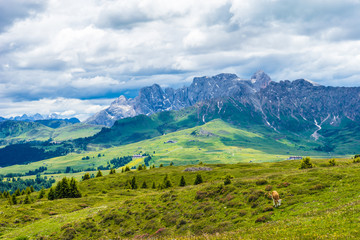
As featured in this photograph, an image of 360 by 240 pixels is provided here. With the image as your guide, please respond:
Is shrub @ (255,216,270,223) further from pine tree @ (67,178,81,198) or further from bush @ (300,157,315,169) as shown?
Answer: pine tree @ (67,178,81,198)

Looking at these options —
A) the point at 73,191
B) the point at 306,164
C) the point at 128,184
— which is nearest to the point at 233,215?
the point at 306,164

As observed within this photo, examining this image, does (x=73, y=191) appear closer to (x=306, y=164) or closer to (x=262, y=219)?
(x=306, y=164)

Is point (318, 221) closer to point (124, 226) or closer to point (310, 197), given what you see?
point (310, 197)

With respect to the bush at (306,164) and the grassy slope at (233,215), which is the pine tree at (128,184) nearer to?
the grassy slope at (233,215)

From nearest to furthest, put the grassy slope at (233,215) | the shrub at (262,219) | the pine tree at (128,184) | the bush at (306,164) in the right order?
the grassy slope at (233,215), the shrub at (262,219), the bush at (306,164), the pine tree at (128,184)

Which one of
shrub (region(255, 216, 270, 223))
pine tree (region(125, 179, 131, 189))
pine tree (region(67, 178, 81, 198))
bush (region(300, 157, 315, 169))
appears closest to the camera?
shrub (region(255, 216, 270, 223))

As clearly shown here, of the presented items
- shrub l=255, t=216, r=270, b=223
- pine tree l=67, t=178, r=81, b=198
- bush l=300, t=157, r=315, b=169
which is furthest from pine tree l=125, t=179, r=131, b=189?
shrub l=255, t=216, r=270, b=223

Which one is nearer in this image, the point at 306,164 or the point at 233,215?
the point at 233,215

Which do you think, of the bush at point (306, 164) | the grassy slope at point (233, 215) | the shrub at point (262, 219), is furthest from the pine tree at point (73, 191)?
the shrub at point (262, 219)

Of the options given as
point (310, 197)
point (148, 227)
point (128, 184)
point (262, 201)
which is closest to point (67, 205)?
point (148, 227)

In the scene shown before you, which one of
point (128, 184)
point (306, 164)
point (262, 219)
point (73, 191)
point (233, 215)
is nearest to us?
point (262, 219)

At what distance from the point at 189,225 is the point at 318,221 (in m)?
20.6

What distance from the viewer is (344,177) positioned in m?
40.2

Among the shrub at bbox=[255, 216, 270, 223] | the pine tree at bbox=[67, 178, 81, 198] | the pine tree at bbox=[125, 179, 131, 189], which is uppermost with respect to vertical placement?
the shrub at bbox=[255, 216, 270, 223]
